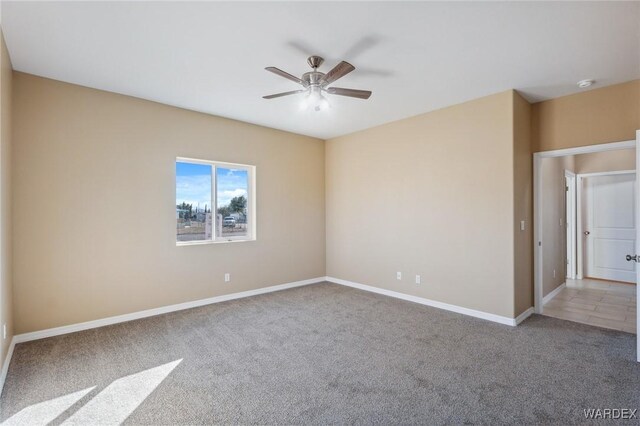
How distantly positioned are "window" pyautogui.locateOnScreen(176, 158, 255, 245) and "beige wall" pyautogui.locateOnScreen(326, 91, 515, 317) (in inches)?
67.4

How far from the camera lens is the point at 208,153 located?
4.47 meters

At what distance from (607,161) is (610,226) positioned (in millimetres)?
1219

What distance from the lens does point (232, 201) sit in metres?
4.89

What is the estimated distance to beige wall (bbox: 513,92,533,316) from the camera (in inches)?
143

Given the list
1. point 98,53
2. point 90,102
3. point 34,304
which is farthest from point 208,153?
point 34,304

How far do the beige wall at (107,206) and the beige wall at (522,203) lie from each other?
357 centimetres

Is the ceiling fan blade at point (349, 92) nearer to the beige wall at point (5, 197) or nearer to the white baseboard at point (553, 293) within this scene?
the beige wall at point (5, 197)

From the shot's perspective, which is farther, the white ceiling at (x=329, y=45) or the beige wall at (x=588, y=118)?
the beige wall at (x=588, y=118)

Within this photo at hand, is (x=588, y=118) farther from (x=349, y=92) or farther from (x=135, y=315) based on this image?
(x=135, y=315)

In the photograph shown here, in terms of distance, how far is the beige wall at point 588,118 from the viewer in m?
3.32

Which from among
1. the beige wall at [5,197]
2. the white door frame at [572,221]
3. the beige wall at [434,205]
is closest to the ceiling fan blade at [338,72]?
the beige wall at [434,205]

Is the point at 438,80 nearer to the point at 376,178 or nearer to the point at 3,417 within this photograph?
the point at 376,178

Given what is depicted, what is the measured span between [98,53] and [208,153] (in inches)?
71.7

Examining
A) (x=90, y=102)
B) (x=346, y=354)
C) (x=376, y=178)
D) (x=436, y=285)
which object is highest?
(x=90, y=102)
